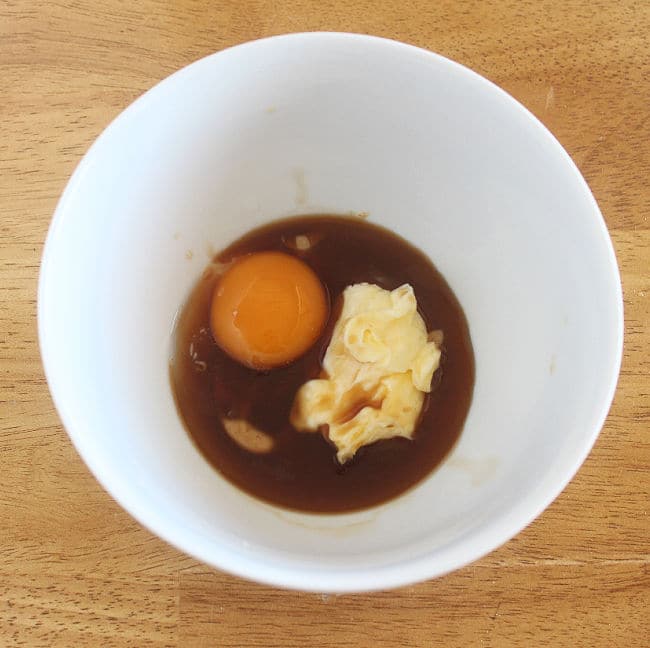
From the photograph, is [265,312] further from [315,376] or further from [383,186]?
[383,186]

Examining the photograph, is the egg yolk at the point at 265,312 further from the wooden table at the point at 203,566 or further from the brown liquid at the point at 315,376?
the wooden table at the point at 203,566

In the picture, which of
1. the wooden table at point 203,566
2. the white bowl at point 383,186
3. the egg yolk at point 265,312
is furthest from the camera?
the egg yolk at point 265,312

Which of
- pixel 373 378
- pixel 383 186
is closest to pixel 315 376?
pixel 373 378

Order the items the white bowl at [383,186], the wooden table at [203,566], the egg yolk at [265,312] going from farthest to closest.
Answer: the egg yolk at [265,312], the wooden table at [203,566], the white bowl at [383,186]

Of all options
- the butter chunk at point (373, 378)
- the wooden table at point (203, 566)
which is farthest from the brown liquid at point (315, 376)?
the wooden table at point (203, 566)

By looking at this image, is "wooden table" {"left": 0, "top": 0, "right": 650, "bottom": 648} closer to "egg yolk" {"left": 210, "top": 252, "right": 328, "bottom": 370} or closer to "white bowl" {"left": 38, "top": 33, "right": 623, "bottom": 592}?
"white bowl" {"left": 38, "top": 33, "right": 623, "bottom": 592}

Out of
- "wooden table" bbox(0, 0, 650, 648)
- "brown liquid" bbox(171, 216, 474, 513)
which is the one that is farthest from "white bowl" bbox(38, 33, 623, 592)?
"wooden table" bbox(0, 0, 650, 648)
